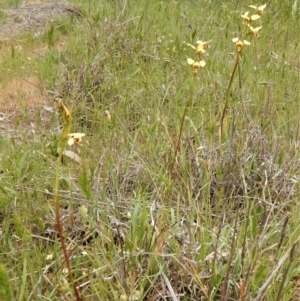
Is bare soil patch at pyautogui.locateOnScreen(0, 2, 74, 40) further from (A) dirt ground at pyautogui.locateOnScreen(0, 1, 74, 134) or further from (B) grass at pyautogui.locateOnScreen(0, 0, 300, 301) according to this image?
(B) grass at pyautogui.locateOnScreen(0, 0, 300, 301)

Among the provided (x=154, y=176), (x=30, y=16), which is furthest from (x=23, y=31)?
(x=154, y=176)

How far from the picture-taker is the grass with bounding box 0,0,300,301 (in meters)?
1.08

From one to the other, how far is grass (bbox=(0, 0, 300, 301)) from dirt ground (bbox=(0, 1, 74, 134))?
6 cm

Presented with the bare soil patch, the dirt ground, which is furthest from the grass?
the bare soil patch

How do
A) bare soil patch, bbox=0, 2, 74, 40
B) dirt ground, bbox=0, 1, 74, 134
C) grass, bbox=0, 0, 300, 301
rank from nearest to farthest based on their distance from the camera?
grass, bbox=0, 0, 300, 301 → dirt ground, bbox=0, 1, 74, 134 → bare soil patch, bbox=0, 2, 74, 40

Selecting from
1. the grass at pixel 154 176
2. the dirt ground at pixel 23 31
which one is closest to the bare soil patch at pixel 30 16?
the dirt ground at pixel 23 31

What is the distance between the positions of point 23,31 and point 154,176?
2889 mm

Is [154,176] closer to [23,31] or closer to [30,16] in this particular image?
[23,31]

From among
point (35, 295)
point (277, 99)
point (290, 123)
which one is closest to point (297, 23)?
point (277, 99)

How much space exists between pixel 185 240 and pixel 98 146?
2.22ft

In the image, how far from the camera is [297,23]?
3176 mm

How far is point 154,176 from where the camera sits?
1.52 metres

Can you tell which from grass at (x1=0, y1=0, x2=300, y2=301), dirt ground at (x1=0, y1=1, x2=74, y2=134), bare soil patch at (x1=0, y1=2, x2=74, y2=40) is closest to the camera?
grass at (x1=0, y1=0, x2=300, y2=301)

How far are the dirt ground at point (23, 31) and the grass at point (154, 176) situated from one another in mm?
56
